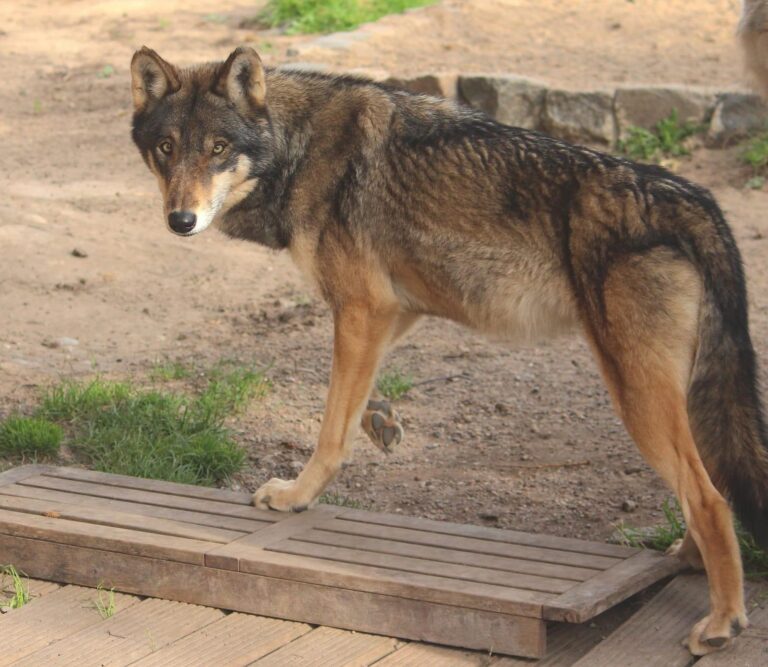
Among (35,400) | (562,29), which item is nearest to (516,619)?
(35,400)

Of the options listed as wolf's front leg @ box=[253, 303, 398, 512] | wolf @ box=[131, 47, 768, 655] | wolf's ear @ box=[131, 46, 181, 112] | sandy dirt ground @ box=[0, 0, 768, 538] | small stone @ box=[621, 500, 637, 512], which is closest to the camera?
wolf @ box=[131, 47, 768, 655]

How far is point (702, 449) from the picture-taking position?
414 centimetres

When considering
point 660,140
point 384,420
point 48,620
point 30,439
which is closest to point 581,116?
point 660,140

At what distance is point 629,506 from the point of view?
521 cm

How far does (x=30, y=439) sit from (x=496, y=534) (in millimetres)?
2250

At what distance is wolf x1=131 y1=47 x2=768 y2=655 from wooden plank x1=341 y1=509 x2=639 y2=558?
217 millimetres

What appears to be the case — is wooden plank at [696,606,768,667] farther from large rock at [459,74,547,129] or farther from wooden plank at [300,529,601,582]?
large rock at [459,74,547,129]

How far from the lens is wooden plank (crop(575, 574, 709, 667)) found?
149 inches

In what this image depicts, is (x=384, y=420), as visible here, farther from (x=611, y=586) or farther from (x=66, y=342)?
(x=66, y=342)

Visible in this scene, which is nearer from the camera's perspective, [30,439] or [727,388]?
[727,388]

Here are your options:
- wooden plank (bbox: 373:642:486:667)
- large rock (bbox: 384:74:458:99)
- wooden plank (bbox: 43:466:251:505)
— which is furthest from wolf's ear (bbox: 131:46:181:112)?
large rock (bbox: 384:74:458:99)

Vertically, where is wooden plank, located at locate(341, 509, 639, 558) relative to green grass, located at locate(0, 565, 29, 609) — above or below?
above

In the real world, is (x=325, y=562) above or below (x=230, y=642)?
above

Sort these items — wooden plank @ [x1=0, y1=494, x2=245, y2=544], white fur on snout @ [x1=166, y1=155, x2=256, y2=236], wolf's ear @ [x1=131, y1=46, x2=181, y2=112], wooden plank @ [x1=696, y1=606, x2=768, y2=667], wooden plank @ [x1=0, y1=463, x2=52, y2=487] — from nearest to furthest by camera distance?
wooden plank @ [x1=696, y1=606, x2=768, y2=667] → wooden plank @ [x1=0, y1=494, x2=245, y2=544] → white fur on snout @ [x1=166, y1=155, x2=256, y2=236] → wolf's ear @ [x1=131, y1=46, x2=181, y2=112] → wooden plank @ [x1=0, y1=463, x2=52, y2=487]
